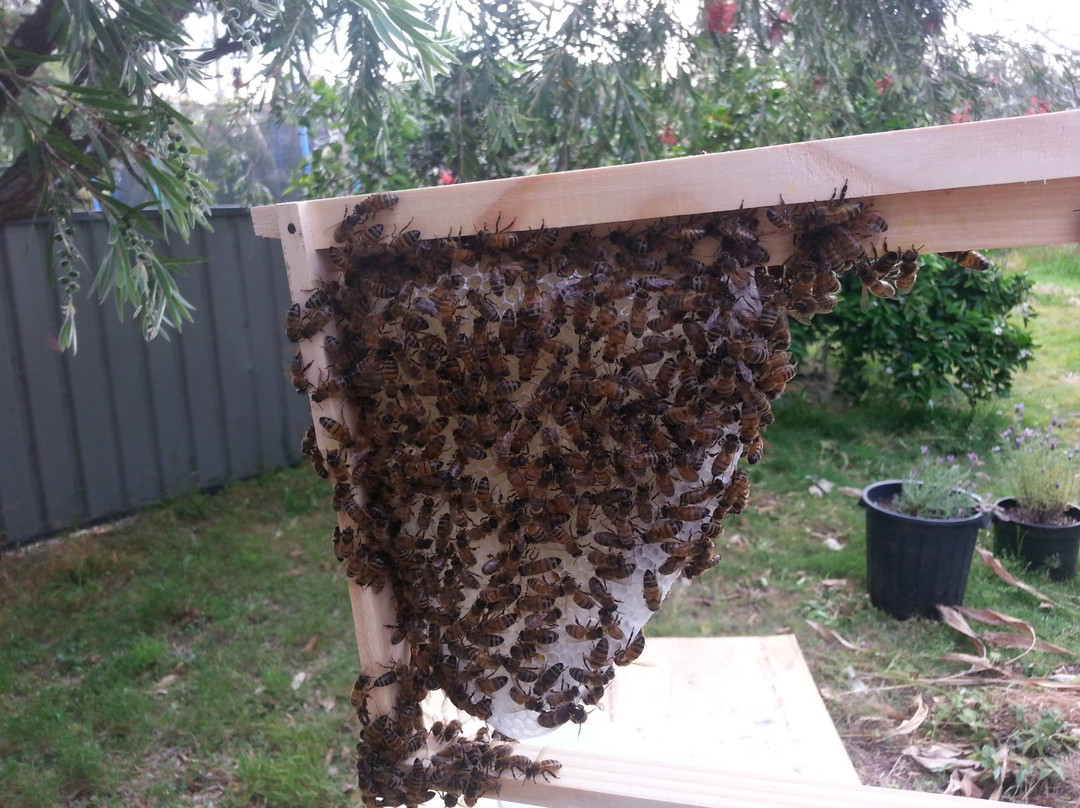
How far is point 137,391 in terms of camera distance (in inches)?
262

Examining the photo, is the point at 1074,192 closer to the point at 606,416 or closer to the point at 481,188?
the point at 606,416

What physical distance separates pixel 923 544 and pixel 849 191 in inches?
145

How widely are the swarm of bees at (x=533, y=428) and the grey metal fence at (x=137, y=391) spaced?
3841 mm

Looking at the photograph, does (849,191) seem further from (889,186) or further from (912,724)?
(912,724)

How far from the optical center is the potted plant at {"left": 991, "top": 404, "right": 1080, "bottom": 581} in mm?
4371

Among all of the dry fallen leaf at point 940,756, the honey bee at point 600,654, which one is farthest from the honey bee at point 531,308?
the dry fallen leaf at point 940,756

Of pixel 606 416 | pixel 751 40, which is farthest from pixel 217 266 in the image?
pixel 606 416

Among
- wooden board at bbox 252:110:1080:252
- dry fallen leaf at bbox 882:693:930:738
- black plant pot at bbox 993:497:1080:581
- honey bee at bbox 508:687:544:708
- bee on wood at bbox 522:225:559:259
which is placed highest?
wooden board at bbox 252:110:1080:252

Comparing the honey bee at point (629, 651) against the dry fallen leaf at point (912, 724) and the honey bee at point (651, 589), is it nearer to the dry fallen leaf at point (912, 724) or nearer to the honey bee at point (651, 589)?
the honey bee at point (651, 589)

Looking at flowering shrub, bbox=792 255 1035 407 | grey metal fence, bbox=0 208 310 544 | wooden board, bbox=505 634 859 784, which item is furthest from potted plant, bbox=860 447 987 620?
grey metal fence, bbox=0 208 310 544

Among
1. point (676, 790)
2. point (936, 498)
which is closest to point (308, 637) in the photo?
point (676, 790)

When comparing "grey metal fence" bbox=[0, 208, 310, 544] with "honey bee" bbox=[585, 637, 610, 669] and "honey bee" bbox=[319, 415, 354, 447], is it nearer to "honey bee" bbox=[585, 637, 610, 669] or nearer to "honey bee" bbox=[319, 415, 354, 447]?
"honey bee" bbox=[319, 415, 354, 447]

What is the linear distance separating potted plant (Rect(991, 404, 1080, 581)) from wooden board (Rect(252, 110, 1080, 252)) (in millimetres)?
3623

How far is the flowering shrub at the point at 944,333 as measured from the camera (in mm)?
6797
